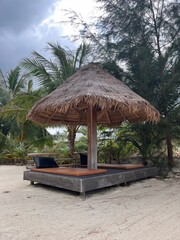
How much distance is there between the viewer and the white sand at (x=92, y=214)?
2.96m

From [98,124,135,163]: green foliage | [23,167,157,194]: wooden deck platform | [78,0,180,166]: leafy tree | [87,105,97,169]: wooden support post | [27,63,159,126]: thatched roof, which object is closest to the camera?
[23,167,157,194]: wooden deck platform

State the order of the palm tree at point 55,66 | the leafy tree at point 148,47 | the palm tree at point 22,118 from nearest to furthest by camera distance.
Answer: the leafy tree at point 148,47 → the palm tree at point 22,118 → the palm tree at point 55,66

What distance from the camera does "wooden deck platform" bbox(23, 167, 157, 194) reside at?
15.9 ft

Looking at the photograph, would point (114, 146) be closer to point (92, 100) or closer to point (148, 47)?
point (148, 47)

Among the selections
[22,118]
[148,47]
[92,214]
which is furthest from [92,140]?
[22,118]

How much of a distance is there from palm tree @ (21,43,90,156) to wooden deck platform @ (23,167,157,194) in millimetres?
4181

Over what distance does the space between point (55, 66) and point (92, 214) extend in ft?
25.7

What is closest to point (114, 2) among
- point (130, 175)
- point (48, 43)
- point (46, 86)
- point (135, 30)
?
point (135, 30)

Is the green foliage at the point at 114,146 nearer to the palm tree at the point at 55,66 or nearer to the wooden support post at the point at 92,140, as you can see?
the palm tree at the point at 55,66

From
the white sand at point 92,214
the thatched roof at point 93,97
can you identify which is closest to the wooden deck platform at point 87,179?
the white sand at point 92,214

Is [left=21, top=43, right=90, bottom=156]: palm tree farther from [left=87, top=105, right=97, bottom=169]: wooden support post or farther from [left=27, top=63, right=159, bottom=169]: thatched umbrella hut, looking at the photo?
[left=87, top=105, right=97, bottom=169]: wooden support post

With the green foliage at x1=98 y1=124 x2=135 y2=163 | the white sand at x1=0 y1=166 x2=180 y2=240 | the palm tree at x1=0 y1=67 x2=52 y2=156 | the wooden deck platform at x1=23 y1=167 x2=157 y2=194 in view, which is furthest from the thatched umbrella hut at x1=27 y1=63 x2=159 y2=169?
the palm tree at x1=0 y1=67 x2=52 y2=156

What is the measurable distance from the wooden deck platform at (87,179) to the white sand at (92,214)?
19cm

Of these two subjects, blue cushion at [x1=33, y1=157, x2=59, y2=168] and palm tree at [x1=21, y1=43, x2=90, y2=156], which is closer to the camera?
blue cushion at [x1=33, y1=157, x2=59, y2=168]
